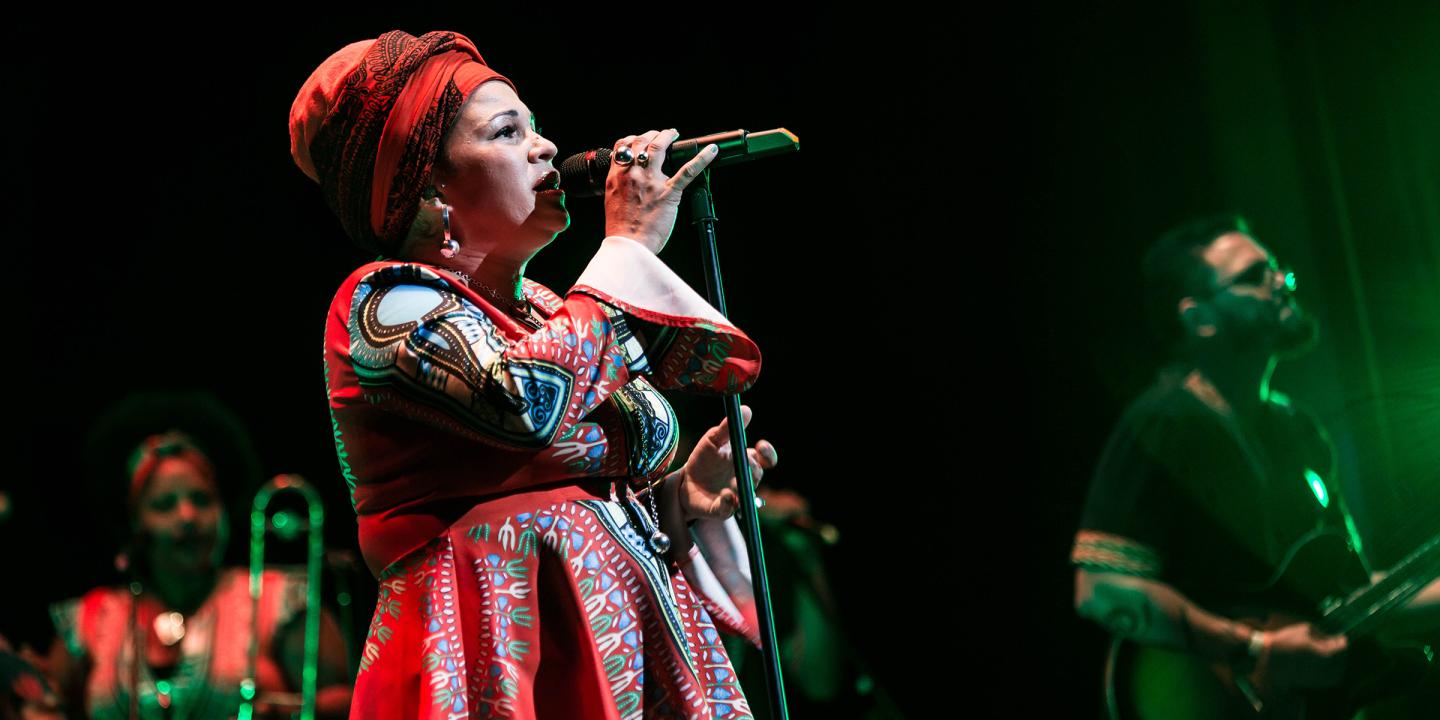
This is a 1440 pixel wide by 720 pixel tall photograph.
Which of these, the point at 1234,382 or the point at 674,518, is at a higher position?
the point at 674,518

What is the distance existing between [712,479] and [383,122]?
520 millimetres

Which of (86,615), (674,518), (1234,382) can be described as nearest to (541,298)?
(674,518)

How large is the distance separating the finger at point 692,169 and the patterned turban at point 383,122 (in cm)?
27

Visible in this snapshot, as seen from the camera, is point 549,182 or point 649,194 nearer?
point 649,194

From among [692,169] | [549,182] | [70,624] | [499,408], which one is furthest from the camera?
[70,624]

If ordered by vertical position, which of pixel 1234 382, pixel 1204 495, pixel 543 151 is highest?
pixel 543 151

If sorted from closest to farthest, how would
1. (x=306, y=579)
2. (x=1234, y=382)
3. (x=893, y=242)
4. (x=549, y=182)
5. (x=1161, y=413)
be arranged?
(x=549, y=182) < (x=1234, y=382) < (x=1161, y=413) < (x=893, y=242) < (x=306, y=579)

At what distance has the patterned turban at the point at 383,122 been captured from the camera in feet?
4.41

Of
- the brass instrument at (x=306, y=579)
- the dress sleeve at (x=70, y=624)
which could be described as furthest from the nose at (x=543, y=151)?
the dress sleeve at (x=70, y=624)

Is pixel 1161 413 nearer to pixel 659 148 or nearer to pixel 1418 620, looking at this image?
pixel 1418 620

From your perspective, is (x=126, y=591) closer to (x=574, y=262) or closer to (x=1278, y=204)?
(x=574, y=262)

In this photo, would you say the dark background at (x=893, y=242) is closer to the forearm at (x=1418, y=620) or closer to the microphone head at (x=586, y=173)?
the forearm at (x=1418, y=620)

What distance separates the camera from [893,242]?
3209 millimetres

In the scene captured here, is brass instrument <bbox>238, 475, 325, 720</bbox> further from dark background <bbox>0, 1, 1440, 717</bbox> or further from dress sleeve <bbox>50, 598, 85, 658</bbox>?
dress sleeve <bbox>50, 598, 85, 658</bbox>
